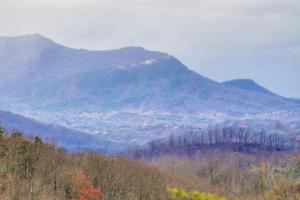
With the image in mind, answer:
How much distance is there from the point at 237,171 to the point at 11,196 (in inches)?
5332

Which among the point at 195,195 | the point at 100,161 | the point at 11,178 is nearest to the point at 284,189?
the point at 195,195

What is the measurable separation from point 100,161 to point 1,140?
71.6 feet

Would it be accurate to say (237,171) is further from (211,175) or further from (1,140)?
(1,140)

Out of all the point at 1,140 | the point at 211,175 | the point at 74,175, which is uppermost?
the point at 1,140

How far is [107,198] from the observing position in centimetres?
5972

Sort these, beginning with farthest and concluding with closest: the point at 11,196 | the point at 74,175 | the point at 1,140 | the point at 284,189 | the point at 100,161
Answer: the point at 100,161, the point at 74,175, the point at 1,140, the point at 11,196, the point at 284,189

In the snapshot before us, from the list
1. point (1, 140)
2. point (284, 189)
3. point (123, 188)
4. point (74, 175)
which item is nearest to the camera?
point (284, 189)

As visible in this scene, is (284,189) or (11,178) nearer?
(284,189)

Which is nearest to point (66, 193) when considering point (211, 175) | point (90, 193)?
point (90, 193)

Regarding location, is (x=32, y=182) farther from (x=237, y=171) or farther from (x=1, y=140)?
(x=237, y=171)

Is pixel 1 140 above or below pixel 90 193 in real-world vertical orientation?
above

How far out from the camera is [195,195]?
1291 cm

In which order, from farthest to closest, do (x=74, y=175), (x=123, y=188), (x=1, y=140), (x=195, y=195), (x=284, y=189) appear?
(x=123, y=188) → (x=74, y=175) → (x=1, y=140) → (x=284, y=189) → (x=195, y=195)

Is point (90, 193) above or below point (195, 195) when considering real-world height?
below
